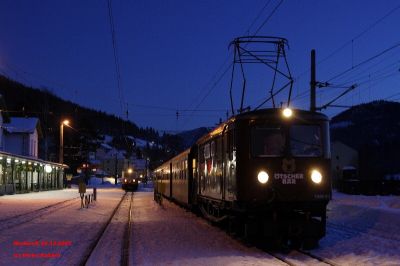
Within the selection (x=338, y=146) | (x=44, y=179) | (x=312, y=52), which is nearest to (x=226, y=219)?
(x=312, y=52)

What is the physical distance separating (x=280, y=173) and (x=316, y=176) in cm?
83

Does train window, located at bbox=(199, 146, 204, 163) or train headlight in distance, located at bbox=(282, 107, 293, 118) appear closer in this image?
train headlight in distance, located at bbox=(282, 107, 293, 118)

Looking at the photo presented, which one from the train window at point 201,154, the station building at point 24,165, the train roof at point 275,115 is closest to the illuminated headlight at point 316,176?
the train roof at point 275,115

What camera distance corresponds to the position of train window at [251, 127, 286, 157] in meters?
12.8

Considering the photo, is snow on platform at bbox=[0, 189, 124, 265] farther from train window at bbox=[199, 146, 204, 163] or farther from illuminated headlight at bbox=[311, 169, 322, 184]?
illuminated headlight at bbox=[311, 169, 322, 184]

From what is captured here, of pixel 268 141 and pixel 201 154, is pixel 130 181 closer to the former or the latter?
pixel 201 154

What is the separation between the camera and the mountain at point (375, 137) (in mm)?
84938

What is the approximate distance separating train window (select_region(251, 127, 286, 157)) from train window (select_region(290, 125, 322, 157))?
0.25 metres

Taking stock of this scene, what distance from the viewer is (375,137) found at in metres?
103

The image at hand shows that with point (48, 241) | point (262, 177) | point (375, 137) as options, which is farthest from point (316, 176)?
point (375, 137)

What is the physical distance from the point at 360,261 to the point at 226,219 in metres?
5.02

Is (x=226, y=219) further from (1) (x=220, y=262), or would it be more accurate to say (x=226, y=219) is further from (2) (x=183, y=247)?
(1) (x=220, y=262)

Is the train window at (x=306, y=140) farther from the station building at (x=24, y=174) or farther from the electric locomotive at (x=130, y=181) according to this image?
the electric locomotive at (x=130, y=181)

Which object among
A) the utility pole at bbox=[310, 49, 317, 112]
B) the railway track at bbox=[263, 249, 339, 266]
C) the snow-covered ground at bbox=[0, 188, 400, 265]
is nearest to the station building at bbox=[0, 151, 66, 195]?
the utility pole at bbox=[310, 49, 317, 112]
